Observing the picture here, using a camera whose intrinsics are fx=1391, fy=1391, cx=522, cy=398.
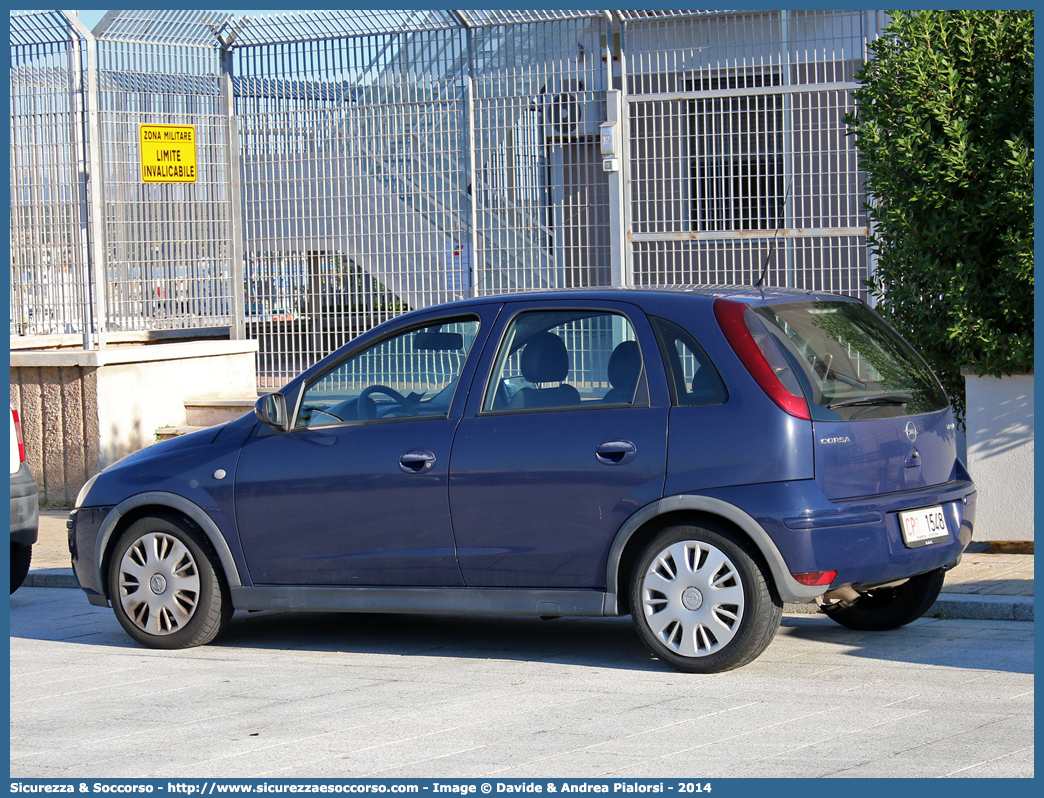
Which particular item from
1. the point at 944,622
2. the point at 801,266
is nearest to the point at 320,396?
the point at 944,622

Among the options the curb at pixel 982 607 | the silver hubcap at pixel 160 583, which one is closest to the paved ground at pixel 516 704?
the curb at pixel 982 607

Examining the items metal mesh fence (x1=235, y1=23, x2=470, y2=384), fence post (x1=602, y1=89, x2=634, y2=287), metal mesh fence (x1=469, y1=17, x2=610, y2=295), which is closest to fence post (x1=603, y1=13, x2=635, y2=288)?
fence post (x1=602, y1=89, x2=634, y2=287)

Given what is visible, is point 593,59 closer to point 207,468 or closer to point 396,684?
point 207,468

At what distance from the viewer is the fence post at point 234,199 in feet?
47.3

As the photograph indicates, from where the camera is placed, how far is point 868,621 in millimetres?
7246

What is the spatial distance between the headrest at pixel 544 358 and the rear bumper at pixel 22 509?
3753 millimetres

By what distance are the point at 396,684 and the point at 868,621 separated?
2556mm

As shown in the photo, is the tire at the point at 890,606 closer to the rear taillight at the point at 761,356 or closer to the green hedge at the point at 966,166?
the rear taillight at the point at 761,356

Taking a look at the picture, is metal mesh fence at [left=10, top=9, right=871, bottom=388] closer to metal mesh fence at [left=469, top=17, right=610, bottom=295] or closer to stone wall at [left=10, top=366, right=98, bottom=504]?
metal mesh fence at [left=469, top=17, right=610, bottom=295]

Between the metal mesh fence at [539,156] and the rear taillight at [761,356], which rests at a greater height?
the metal mesh fence at [539,156]

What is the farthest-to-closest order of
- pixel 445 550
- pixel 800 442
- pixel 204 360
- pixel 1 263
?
pixel 204 360 < pixel 445 550 < pixel 800 442 < pixel 1 263

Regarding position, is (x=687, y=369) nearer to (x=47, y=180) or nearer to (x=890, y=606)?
(x=890, y=606)

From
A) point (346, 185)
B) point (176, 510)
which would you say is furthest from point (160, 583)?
point (346, 185)

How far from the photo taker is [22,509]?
863cm
